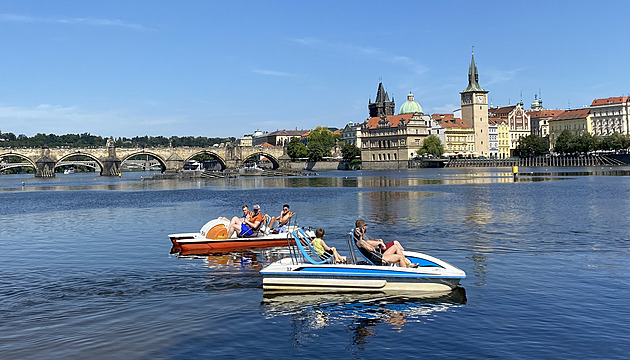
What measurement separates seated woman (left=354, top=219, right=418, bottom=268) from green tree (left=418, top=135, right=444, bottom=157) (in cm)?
16740

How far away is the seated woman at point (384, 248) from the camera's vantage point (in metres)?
17.2

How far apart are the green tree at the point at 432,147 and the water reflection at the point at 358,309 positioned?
16781 centimetres

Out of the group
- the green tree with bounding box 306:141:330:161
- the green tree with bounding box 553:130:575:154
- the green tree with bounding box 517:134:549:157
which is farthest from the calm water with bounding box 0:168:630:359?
the green tree with bounding box 306:141:330:161

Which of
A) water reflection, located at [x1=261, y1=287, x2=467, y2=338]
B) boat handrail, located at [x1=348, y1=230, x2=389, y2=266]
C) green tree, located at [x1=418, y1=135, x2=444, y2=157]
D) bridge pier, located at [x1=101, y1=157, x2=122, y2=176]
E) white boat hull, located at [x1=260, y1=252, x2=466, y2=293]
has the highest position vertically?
green tree, located at [x1=418, y1=135, x2=444, y2=157]

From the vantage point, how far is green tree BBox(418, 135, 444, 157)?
182500 millimetres

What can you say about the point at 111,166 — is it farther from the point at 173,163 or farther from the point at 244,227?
the point at 244,227

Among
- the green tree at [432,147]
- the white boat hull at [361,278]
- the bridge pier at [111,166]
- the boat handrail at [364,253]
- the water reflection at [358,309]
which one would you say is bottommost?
the water reflection at [358,309]

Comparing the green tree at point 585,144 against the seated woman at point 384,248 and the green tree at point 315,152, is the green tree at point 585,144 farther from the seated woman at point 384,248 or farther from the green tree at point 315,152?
the seated woman at point 384,248

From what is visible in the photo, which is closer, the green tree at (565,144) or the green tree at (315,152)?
the green tree at (565,144)

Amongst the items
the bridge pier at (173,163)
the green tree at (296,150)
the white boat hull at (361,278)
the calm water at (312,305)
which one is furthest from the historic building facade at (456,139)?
the white boat hull at (361,278)

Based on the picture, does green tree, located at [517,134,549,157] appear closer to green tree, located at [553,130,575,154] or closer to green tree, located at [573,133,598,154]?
green tree, located at [553,130,575,154]

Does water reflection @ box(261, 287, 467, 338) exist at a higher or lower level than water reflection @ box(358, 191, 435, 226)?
lower

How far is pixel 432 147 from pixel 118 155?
267 feet

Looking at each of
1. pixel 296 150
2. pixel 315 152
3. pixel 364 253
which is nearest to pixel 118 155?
pixel 296 150
